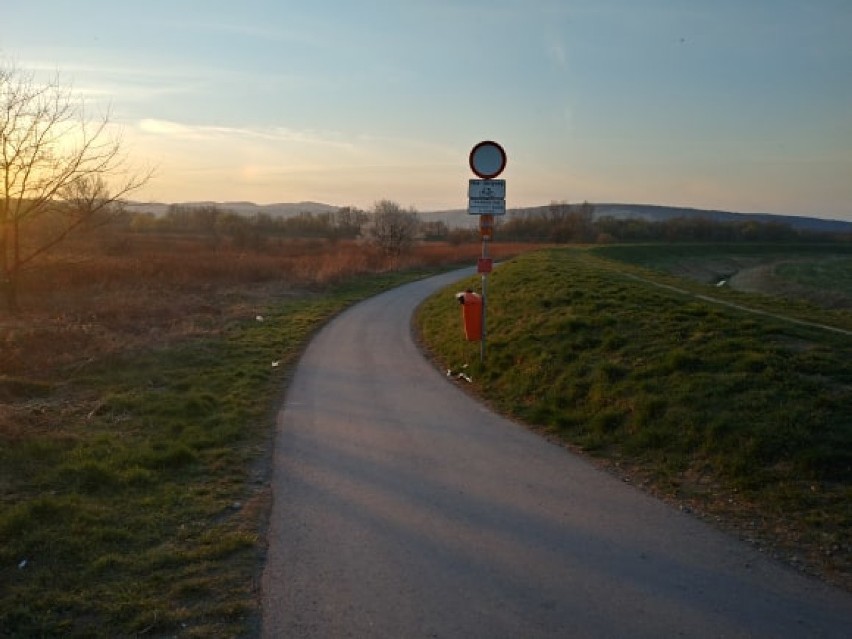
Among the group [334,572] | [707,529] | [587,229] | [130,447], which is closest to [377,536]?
[334,572]

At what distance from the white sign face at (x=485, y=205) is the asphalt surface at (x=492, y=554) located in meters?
4.57

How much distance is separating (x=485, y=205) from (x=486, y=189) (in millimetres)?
272

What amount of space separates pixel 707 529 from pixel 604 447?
7.39ft

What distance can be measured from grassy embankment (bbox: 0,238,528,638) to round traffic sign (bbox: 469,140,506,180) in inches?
197

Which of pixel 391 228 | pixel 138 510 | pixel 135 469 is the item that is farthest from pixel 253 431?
pixel 391 228

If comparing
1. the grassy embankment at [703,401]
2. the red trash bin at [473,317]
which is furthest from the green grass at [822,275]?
the red trash bin at [473,317]

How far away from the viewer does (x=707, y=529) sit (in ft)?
18.7

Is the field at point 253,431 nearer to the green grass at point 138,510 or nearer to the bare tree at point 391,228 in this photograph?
the green grass at point 138,510

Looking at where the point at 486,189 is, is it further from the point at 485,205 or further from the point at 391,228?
the point at 391,228

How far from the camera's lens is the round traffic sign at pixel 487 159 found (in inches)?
471

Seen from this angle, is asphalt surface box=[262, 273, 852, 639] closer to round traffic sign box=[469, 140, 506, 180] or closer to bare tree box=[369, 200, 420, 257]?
round traffic sign box=[469, 140, 506, 180]

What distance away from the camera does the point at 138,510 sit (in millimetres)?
6281

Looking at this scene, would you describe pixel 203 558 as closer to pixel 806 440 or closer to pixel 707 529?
pixel 707 529

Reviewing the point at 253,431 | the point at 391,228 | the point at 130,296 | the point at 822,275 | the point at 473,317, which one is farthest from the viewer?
the point at 391,228
